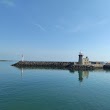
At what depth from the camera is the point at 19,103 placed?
834 inches

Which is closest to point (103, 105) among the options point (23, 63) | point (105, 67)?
point (105, 67)

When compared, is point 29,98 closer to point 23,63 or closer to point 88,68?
point 88,68

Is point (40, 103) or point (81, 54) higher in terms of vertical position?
point (81, 54)

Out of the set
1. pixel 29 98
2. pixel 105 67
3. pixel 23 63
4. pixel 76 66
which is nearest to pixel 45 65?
pixel 23 63

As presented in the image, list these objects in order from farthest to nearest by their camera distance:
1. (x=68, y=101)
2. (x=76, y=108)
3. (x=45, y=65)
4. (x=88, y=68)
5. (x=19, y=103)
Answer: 1. (x=45, y=65)
2. (x=88, y=68)
3. (x=68, y=101)
4. (x=19, y=103)
5. (x=76, y=108)

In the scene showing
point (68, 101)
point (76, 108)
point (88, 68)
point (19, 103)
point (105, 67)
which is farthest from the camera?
point (105, 67)

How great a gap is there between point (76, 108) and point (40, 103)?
4.34 meters

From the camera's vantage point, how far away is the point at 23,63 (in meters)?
97.1

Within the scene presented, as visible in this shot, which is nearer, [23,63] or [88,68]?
[88,68]

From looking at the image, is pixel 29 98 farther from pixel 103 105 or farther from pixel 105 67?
pixel 105 67

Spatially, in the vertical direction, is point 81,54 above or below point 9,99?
above

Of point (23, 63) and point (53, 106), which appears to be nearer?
point (53, 106)

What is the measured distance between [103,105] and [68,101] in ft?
13.6

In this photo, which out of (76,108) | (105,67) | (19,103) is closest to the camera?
(76,108)
